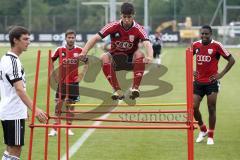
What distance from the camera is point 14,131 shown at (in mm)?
9086

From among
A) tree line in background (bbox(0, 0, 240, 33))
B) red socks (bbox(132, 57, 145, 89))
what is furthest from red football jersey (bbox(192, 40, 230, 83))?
tree line in background (bbox(0, 0, 240, 33))

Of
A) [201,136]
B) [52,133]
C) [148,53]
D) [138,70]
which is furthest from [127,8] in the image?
[52,133]

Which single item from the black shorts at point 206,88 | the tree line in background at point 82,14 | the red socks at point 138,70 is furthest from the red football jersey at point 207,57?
the tree line in background at point 82,14

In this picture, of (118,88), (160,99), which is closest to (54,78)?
(118,88)

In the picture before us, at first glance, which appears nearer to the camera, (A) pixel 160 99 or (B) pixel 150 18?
(A) pixel 160 99

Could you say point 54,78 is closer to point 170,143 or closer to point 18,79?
point 170,143

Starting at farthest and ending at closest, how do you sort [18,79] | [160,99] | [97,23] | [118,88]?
[97,23] → [160,99] → [118,88] → [18,79]

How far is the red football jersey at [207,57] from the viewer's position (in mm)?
14211

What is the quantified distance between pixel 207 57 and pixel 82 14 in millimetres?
81243

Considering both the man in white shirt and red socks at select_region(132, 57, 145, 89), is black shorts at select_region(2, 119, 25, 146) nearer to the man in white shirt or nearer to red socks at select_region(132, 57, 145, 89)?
the man in white shirt

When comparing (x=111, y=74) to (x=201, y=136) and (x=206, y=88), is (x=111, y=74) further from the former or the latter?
(x=201, y=136)

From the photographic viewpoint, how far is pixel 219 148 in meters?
13.7

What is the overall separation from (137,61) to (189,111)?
3122 mm

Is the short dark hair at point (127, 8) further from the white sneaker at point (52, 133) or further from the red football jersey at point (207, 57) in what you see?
the white sneaker at point (52, 133)
